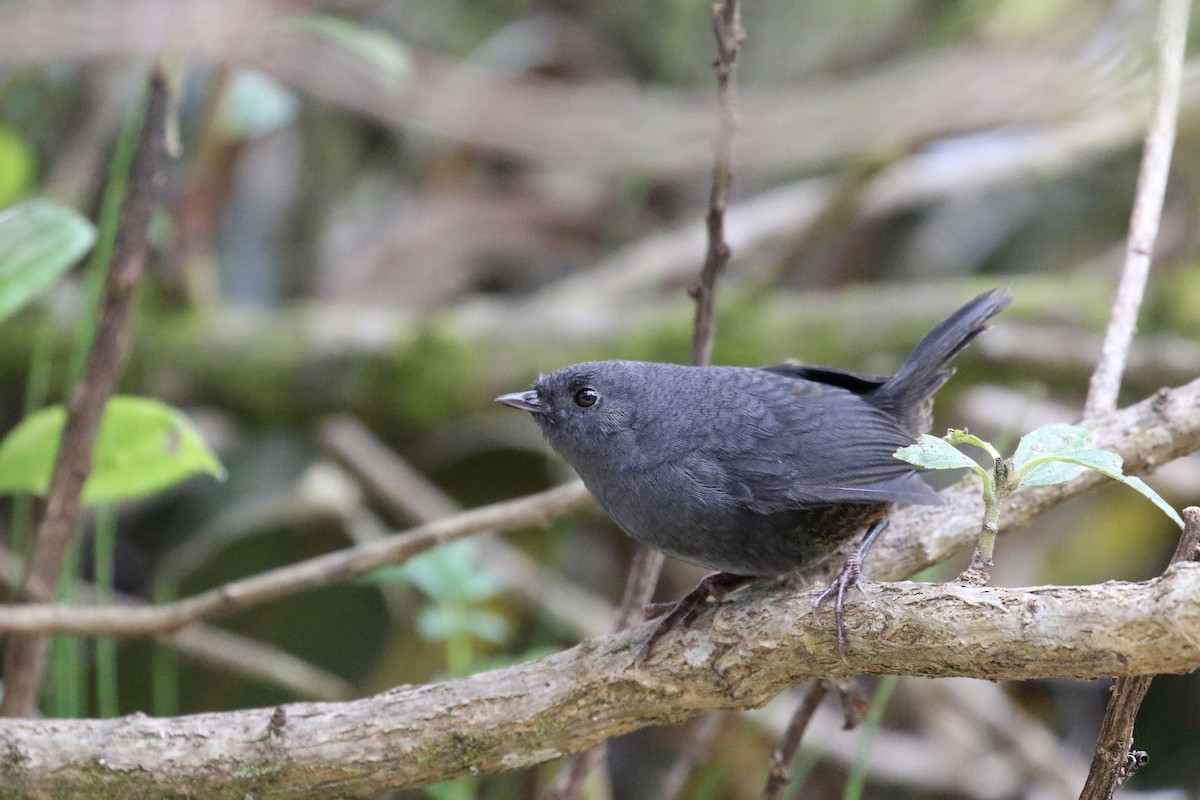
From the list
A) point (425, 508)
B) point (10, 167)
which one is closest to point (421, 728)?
point (10, 167)

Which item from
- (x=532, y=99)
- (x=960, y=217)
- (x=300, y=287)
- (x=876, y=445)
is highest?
(x=960, y=217)

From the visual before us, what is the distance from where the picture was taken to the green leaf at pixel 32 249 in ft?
8.75

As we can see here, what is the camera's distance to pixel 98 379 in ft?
9.04

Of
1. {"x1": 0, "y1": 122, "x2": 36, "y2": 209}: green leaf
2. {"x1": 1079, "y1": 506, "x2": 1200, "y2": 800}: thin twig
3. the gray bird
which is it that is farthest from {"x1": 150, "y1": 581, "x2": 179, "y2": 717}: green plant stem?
{"x1": 1079, "y1": 506, "x2": 1200, "y2": 800}: thin twig

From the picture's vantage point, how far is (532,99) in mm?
2221

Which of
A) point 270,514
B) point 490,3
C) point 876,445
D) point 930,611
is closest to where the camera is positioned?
point 930,611

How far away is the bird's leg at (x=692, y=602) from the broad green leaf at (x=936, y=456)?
0.67 m

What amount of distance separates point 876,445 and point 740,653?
0.71 meters

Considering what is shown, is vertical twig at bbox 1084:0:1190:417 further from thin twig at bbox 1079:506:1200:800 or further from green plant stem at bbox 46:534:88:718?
green plant stem at bbox 46:534:88:718

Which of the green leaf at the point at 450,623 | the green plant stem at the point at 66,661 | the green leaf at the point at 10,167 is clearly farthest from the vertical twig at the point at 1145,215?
the green leaf at the point at 10,167

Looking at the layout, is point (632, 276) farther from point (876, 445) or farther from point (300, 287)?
point (876, 445)

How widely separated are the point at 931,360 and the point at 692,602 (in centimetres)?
86

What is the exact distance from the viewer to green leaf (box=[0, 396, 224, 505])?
2.94 m

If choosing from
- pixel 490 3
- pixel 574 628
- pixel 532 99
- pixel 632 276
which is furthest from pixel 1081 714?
pixel 490 3
